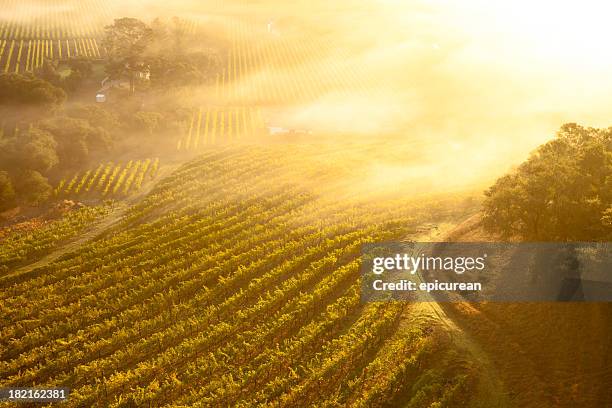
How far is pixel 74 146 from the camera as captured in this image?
222ft

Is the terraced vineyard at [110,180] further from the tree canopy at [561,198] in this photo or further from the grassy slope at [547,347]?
the tree canopy at [561,198]

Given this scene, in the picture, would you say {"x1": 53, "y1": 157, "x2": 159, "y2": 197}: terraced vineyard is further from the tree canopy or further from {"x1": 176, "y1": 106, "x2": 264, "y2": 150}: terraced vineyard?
the tree canopy

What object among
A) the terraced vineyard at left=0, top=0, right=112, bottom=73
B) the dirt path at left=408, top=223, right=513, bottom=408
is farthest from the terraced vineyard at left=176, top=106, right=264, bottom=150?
the terraced vineyard at left=0, top=0, right=112, bottom=73

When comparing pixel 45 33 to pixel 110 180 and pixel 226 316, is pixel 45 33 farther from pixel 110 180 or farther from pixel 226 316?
pixel 226 316

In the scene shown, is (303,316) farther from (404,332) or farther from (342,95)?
(342,95)

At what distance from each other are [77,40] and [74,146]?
369 ft

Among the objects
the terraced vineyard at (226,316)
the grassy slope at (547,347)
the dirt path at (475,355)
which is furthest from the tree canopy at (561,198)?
the terraced vineyard at (226,316)

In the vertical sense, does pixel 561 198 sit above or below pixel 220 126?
below

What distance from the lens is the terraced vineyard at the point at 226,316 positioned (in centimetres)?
2944

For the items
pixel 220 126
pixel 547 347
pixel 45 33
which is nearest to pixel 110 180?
pixel 220 126

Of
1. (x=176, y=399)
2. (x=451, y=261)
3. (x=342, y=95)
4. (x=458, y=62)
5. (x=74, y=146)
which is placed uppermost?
(x=458, y=62)

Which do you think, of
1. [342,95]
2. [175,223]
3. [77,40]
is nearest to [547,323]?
[175,223]

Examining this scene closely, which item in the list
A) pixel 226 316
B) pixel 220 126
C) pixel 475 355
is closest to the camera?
pixel 475 355

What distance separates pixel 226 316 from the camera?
119 feet
